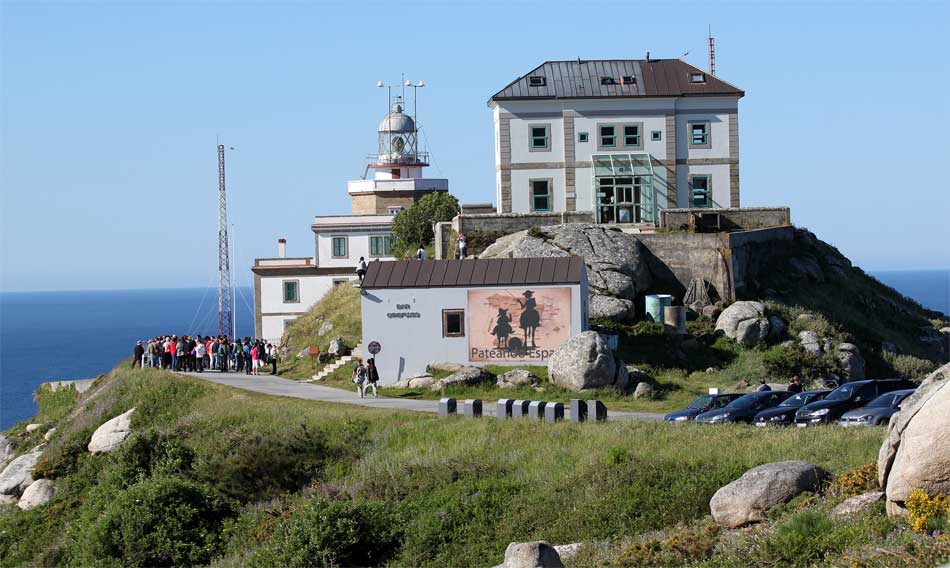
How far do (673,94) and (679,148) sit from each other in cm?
262

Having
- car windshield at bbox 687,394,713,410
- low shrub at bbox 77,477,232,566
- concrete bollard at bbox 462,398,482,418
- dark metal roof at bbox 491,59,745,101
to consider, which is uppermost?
dark metal roof at bbox 491,59,745,101

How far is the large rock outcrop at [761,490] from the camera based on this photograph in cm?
2152

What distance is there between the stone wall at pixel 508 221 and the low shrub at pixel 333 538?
28.8m

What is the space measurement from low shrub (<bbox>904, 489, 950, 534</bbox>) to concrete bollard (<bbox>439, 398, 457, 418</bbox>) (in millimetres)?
18157

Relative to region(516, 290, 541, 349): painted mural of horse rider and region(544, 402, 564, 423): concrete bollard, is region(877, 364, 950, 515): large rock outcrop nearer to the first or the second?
region(544, 402, 564, 423): concrete bollard

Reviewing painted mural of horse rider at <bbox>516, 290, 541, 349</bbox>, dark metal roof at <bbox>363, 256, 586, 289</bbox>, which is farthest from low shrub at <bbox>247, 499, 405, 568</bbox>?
dark metal roof at <bbox>363, 256, 586, 289</bbox>

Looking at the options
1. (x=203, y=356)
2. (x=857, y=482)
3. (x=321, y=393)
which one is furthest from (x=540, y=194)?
(x=857, y=482)

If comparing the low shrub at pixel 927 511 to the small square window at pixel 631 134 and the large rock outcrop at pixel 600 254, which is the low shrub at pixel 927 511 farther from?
the small square window at pixel 631 134

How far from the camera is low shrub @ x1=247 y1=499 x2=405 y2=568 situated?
25062 millimetres

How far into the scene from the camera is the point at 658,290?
2023 inches

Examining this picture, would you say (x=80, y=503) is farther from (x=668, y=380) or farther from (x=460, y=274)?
(x=668, y=380)

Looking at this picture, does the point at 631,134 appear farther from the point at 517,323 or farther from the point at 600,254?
the point at 517,323

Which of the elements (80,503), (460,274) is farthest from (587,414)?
(80,503)

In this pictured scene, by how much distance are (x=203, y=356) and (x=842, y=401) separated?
29539 millimetres
